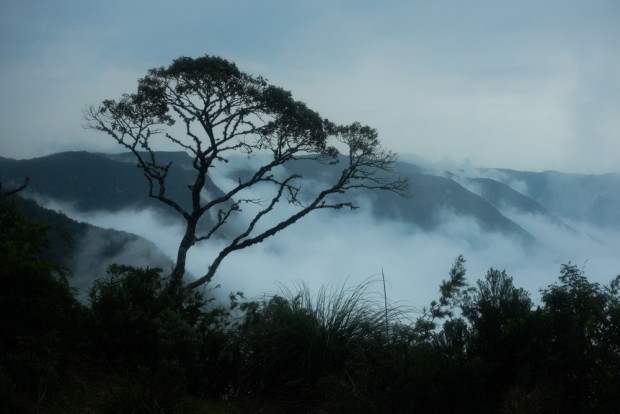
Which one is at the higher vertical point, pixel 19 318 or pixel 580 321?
pixel 580 321

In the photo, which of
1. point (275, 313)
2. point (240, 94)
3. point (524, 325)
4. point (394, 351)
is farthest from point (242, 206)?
point (524, 325)

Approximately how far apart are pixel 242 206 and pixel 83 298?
9308 mm

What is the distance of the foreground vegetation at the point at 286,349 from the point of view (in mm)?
4418

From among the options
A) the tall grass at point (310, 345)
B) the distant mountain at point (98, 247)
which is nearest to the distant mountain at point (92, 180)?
the distant mountain at point (98, 247)

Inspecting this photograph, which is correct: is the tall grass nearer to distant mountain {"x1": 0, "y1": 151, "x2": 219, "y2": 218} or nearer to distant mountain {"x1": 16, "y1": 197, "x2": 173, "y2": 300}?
distant mountain {"x1": 16, "y1": 197, "x2": 173, "y2": 300}

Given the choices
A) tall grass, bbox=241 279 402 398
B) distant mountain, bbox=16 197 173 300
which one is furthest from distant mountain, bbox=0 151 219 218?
tall grass, bbox=241 279 402 398

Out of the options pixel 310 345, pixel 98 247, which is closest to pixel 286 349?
pixel 310 345

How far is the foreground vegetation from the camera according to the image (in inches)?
174

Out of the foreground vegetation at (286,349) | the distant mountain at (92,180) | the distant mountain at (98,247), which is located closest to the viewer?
the foreground vegetation at (286,349)

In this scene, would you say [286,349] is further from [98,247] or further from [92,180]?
[92,180]

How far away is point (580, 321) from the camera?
505 centimetres

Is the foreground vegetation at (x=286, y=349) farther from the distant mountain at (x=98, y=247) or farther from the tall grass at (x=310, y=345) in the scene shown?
the distant mountain at (x=98, y=247)

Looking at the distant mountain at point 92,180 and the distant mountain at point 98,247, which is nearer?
the distant mountain at point 98,247

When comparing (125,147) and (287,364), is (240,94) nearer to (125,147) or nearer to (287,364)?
(125,147)
